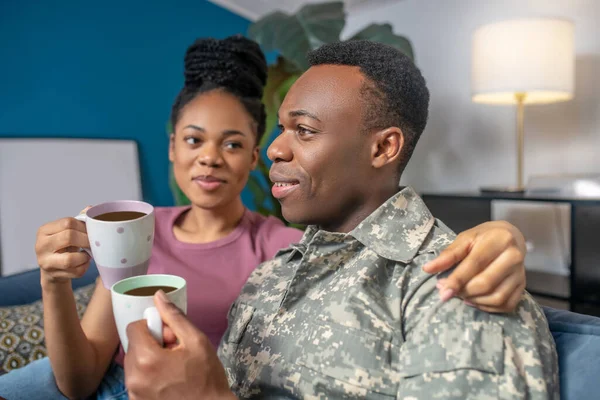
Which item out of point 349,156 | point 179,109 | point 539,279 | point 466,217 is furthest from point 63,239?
point 539,279

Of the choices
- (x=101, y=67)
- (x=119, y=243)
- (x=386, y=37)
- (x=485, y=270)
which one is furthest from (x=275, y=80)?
(x=485, y=270)

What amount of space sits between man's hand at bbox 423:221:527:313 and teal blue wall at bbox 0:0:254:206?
8.36ft

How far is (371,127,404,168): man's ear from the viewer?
→ 2.68 feet

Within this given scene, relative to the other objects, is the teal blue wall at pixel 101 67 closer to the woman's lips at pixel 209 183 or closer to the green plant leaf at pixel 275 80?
the green plant leaf at pixel 275 80

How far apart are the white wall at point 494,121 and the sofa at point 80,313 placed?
5.96 ft

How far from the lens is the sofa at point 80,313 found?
68cm

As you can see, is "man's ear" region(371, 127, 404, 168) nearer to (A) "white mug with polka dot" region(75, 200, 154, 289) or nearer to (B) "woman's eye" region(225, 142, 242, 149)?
(A) "white mug with polka dot" region(75, 200, 154, 289)

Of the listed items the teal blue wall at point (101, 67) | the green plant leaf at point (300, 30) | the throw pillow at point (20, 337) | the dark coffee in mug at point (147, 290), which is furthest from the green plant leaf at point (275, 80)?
the dark coffee in mug at point (147, 290)

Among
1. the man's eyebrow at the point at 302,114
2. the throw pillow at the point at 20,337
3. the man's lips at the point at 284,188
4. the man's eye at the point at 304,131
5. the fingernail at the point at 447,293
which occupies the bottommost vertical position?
the throw pillow at the point at 20,337

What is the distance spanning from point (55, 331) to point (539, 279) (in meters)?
2.11

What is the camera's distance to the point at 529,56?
6.46 ft

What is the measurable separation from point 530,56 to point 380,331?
5.58ft

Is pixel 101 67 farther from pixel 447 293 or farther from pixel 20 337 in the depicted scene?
pixel 447 293

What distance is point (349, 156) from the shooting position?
2.64 ft
